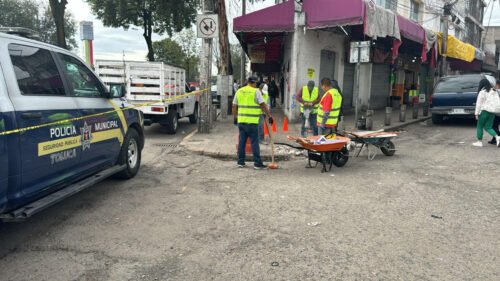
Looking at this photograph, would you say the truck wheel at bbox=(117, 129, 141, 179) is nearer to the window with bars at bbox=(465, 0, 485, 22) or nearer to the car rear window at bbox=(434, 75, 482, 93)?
the car rear window at bbox=(434, 75, 482, 93)

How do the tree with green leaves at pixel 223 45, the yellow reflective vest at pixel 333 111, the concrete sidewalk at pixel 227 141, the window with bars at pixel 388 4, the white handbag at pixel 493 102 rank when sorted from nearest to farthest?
the yellow reflective vest at pixel 333 111
the concrete sidewalk at pixel 227 141
the white handbag at pixel 493 102
the tree with green leaves at pixel 223 45
the window with bars at pixel 388 4

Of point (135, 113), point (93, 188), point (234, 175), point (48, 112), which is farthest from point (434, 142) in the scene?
point (48, 112)

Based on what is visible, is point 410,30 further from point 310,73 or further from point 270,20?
point 270,20

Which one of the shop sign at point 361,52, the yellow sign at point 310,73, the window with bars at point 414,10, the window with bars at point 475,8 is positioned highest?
the window with bars at point 475,8

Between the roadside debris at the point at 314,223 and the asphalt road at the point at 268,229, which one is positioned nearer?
the asphalt road at the point at 268,229

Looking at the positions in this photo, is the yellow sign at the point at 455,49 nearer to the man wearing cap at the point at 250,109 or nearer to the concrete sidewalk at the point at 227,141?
the concrete sidewalk at the point at 227,141

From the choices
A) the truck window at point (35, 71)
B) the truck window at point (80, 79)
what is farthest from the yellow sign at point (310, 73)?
the truck window at point (35, 71)

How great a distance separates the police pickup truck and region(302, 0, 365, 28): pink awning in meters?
8.41

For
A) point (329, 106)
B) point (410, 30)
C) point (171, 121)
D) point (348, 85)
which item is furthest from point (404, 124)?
point (171, 121)

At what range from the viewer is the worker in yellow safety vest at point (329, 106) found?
27.2 ft

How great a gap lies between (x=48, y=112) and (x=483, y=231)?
504 centimetres

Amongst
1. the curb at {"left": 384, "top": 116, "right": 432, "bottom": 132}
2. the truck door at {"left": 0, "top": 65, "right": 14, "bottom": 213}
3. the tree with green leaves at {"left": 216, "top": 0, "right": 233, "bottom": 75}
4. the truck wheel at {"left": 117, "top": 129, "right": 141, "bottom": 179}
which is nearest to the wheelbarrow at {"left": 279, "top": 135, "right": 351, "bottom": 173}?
the truck wheel at {"left": 117, "top": 129, "right": 141, "bottom": 179}

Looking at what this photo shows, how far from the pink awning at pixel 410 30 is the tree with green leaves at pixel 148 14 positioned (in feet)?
48.1

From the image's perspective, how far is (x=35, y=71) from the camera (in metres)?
4.24
